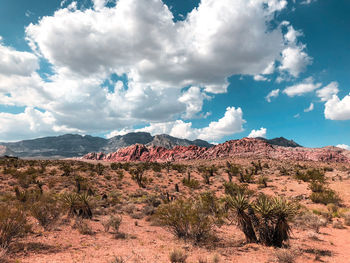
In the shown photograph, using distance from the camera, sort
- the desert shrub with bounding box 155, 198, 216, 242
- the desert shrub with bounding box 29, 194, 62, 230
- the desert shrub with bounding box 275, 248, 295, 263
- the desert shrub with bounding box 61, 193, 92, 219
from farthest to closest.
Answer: the desert shrub with bounding box 61, 193, 92, 219 < the desert shrub with bounding box 29, 194, 62, 230 < the desert shrub with bounding box 155, 198, 216, 242 < the desert shrub with bounding box 275, 248, 295, 263

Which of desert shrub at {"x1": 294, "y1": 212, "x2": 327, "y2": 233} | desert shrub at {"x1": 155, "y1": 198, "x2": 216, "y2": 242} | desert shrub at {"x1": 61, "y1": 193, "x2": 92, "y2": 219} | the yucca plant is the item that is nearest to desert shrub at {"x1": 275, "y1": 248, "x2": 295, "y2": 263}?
the yucca plant

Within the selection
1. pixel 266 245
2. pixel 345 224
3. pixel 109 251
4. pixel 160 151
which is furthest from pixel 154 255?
pixel 160 151

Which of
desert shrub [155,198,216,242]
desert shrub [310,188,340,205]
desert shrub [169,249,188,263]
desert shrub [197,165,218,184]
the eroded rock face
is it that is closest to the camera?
desert shrub [169,249,188,263]

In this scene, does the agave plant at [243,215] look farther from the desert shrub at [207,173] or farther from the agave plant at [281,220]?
the desert shrub at [207,173]

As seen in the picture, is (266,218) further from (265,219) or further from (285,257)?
(285,257)

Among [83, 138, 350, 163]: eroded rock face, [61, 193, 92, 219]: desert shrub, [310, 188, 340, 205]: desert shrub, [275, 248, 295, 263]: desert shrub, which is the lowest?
[61, 193, 92, 219]: desert shrub

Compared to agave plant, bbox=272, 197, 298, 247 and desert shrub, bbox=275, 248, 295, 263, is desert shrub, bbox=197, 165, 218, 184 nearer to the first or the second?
agave plant, bbox=272, 197, 298, 247

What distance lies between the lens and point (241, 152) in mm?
95562

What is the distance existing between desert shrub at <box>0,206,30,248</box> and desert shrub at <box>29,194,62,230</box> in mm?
2342

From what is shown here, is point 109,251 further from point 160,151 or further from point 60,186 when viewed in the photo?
point 160,151

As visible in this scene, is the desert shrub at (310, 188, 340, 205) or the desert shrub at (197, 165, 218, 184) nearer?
the desert shrub at (310, 188, 340, 205)

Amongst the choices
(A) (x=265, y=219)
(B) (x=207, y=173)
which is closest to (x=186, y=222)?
(A) (x=265, y=219)

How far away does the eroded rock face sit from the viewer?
81438 millimetres

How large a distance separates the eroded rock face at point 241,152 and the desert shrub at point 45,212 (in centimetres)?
8388
